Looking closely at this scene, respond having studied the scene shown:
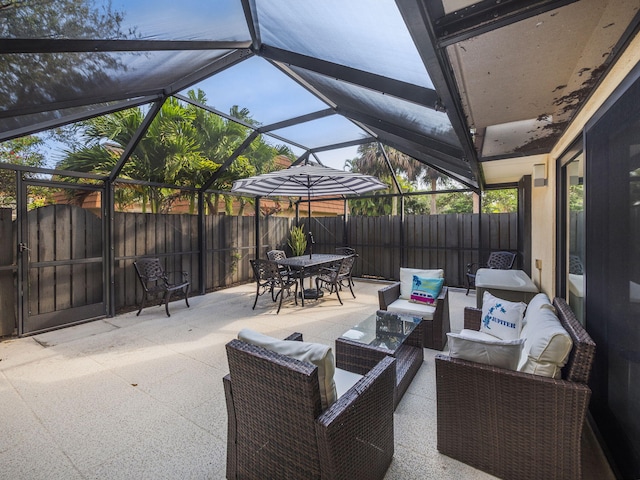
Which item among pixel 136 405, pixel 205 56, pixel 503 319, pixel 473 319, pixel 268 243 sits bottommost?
pixel 136 405

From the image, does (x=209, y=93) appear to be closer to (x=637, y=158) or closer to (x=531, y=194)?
(x=637, y=158)

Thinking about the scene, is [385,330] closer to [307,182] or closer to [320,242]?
[307,182]

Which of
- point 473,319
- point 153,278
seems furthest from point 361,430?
point 153,278

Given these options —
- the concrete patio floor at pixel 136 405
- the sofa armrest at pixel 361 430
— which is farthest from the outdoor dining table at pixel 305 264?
the sofa armrest at pixel 361 430

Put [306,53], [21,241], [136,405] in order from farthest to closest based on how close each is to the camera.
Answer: [21,241] < [306,53] < [136,405]

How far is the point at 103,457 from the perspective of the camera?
1.78m

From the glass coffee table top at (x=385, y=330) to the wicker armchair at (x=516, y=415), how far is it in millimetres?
750

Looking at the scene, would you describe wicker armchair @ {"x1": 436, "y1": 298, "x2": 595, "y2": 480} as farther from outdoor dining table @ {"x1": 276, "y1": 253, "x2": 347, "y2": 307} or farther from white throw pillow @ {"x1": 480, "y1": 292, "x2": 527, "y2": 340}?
outdoor dining table @ {"x1": 276, "y1": 253, "x2": 347, "y2": 307}

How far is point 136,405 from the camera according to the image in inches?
90.4

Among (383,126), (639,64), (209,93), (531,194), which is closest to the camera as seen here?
(639,64)

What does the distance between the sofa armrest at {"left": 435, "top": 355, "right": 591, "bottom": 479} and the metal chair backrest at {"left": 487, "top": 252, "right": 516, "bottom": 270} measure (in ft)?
16.2

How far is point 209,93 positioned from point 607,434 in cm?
525

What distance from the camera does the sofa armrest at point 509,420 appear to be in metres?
1.42

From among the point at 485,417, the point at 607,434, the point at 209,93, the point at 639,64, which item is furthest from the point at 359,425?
the point at 209,93
